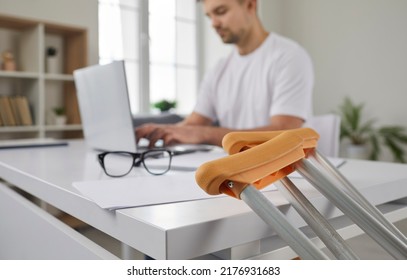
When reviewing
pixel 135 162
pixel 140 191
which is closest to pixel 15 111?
pixel 135 162

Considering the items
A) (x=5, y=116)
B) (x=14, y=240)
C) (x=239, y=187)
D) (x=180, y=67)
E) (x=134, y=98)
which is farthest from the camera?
(x=180, y=67)

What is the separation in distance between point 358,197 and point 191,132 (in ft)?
2.54

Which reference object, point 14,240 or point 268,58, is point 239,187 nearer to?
point 14,240

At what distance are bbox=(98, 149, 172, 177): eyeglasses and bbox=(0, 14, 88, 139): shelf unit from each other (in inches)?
82.2

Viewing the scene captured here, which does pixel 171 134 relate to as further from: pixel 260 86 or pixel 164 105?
pixel 164 105

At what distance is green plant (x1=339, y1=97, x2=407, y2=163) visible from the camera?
3.53m

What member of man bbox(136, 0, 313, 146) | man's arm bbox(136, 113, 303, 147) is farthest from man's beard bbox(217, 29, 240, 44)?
man's arm bbox(136, 113, 303, 147)

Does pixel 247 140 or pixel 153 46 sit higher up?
pixel 153 46

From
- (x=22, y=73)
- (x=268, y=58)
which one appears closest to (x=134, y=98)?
(x=22, y=73)

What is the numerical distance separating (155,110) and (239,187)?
3403 mm

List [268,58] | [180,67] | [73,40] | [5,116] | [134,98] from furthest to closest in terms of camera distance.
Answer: [180,67]
[134,98]
[73,40]
[5,116]
[268,58]

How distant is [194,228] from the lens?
0.36 metres

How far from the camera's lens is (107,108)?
0.97 m
